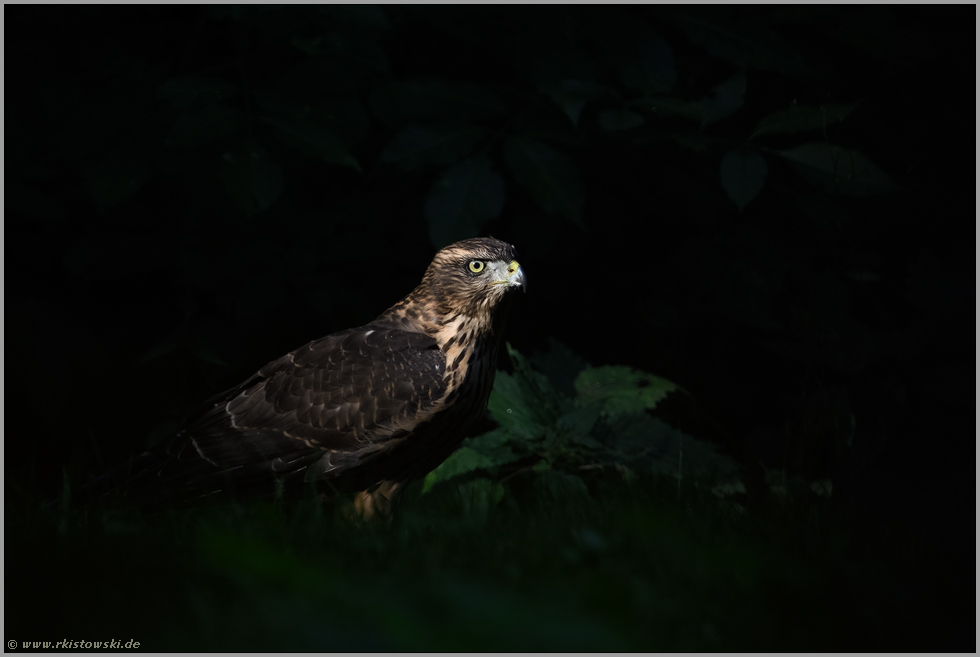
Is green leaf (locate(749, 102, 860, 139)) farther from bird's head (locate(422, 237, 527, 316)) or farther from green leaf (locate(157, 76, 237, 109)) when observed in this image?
green leaf (locate(157, 76, 237, 109))

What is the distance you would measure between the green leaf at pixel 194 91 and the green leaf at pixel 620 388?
2.04 m

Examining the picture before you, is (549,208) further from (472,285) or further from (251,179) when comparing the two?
(251,179)

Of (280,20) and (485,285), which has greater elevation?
(280,20)

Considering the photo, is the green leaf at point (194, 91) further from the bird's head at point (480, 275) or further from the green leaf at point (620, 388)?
the green leaf at point (620, 388)

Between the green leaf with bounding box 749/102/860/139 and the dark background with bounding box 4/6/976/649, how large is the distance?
0.04ft

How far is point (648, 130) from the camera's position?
3371mm

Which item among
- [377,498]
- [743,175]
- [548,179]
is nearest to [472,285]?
[548,179]

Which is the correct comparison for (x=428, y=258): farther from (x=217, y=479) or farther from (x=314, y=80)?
(x=217, y=479)

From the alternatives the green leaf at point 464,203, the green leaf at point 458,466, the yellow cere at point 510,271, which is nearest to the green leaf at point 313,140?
the green leaf at point 464,203

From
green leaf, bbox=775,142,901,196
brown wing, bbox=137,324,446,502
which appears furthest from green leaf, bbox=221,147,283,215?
green leaf, bbox=775,142,901,196

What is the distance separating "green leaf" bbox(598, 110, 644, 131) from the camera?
3.02 metres

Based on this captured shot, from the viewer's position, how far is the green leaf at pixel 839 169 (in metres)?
3.21

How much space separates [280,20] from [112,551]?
1.94 meters

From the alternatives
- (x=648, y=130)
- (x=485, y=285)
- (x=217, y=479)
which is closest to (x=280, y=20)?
(x=485, y=285)
